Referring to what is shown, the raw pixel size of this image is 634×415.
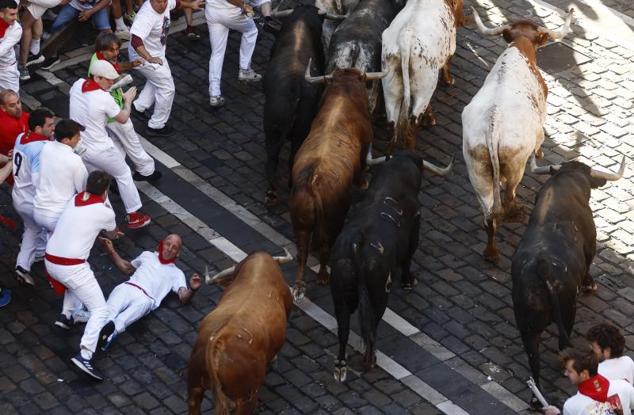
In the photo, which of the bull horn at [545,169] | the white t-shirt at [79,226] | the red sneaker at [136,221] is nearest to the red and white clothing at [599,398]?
the bull horn at [545,169]

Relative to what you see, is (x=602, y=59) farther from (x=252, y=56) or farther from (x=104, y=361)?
(x=104, y=361)

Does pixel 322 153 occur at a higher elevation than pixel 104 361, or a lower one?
higher

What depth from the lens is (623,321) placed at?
47.9 feet

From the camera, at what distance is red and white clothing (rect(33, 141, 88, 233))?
46.4 ft

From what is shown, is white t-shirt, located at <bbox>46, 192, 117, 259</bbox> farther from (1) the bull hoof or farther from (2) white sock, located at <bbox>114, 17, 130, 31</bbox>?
(2) white sock, located at <bbox>114, 17, 130, 31</bbox>

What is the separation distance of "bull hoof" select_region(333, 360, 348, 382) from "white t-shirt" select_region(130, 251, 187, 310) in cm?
209

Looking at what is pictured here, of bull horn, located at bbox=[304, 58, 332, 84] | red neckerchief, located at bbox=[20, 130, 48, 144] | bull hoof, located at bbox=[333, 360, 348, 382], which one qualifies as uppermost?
bull horn, located at bbox=[304, 58, 332, 84]

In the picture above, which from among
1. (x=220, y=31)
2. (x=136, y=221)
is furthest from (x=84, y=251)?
(x=220, y=31)

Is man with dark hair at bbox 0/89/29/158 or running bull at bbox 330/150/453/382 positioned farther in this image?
man with dark hair at bbox 0/89/29/158

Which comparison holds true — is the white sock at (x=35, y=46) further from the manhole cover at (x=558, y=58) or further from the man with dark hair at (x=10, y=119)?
the manhole cover at (x=558, y=58)

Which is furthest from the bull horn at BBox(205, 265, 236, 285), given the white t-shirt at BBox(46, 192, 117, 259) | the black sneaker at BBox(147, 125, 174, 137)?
the black sneaker at BBox(147, 125, 174, 137)

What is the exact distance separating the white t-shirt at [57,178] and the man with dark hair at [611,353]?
18.6ft

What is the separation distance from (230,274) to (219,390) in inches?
75.1

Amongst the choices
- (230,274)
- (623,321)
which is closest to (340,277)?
(230,274)
